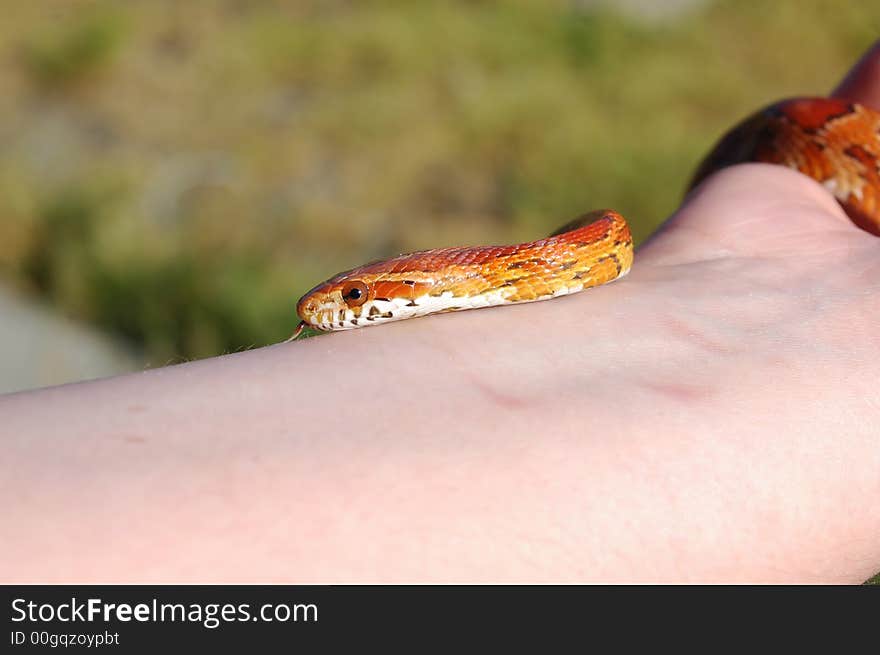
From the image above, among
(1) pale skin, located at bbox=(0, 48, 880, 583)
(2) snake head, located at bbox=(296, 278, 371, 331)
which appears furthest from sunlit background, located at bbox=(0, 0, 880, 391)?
(1) pale skin, located at bbox=(0, 48, 880, 583)

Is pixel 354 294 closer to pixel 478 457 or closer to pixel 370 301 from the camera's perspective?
pixel 370 301

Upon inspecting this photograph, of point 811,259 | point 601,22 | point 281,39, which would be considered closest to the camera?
point 811,259

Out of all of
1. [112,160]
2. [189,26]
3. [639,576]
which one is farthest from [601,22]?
[639,576]

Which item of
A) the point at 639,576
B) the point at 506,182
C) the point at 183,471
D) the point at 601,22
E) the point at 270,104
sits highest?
the point at 601,22

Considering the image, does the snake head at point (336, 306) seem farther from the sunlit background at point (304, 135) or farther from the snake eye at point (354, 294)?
the sunlit background at point (304, 135)

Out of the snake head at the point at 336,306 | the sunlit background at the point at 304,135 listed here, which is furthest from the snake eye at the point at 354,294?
the sunlit background at the point at 304,135

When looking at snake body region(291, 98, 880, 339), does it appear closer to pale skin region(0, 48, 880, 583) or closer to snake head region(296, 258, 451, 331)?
snake head region(296, 258, 451, 331)

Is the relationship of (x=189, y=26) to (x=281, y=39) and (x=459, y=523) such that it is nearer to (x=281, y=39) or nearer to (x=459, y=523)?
(x=281, y=39)
